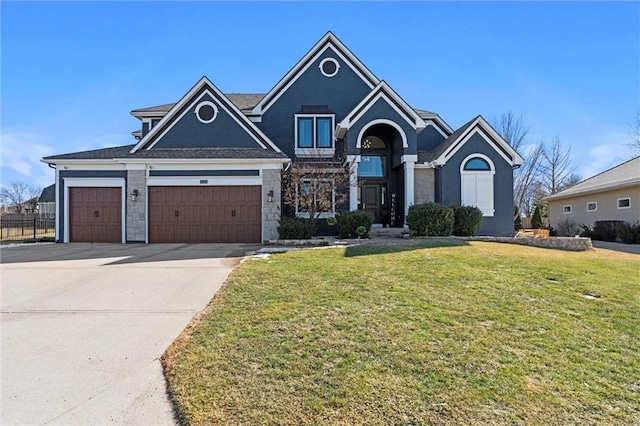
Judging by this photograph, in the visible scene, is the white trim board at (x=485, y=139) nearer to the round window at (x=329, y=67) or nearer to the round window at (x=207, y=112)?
the round window at (x=329, y=67)

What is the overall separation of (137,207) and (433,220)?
39.8ft

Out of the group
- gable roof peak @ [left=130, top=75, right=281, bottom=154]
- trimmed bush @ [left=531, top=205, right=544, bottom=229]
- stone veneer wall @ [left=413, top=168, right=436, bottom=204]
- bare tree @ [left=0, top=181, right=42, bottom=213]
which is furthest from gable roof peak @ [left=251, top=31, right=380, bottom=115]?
bare tree @ [left=0, top=181, right=42, bottom=213]

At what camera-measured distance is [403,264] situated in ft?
27.0

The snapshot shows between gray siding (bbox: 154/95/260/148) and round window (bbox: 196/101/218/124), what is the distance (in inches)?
5.2

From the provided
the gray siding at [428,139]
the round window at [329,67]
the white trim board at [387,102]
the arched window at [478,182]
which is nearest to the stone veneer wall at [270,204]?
the white trim board at [387,102]

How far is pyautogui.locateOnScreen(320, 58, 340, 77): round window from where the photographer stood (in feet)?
60.1

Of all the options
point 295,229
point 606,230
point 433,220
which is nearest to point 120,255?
point 295,229

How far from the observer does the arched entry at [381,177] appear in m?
17.7

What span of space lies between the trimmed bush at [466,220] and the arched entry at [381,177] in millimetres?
2919

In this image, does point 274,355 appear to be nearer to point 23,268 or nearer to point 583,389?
point 583,389

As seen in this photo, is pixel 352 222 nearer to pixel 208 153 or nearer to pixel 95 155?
pixel 208 153

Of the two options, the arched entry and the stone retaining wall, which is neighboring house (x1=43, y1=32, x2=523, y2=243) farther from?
the stone retaining wall

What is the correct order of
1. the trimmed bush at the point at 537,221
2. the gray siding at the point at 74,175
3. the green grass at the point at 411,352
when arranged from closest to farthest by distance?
the green grass at the point at 411,352 → the gray siding at the point at 74,175 → the trimmed bush at the point at 537,221

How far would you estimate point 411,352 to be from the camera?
3.98 meters
